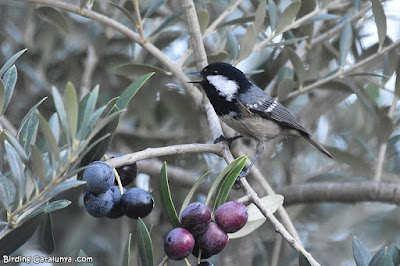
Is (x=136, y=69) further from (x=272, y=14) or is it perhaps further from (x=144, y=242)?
(x=144, y=242)

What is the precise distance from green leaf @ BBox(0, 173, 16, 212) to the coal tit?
1603 millimetres

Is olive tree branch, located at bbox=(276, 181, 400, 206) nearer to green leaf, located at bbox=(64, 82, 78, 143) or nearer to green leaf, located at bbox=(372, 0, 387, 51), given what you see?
green leaf, located at bbox=(372, 0, 387, 51)

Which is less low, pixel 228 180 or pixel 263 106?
pixel 228 180

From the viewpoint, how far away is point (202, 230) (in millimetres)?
1479

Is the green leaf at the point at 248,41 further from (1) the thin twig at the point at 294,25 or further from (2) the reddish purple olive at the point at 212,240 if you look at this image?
(2) the reddish purple olive at the point at 212,240

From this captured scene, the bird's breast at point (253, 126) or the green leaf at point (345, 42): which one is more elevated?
the green leaf at point (345, 42)

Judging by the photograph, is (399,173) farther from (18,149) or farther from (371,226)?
(18,149)

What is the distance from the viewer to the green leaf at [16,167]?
1.26 metres

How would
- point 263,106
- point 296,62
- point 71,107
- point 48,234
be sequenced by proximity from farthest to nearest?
point 263,106 < point 296,62 < point 48,234 < point 71,107

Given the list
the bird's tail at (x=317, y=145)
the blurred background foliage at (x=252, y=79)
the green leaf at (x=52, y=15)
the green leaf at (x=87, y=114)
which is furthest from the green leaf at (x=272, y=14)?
the green leaf at (x=87, y=114)

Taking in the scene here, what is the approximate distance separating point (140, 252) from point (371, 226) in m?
2.81

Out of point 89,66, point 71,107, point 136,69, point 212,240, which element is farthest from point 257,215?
point 89,66

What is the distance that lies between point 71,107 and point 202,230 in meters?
0.56

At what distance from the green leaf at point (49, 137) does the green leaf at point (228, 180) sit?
58cm
